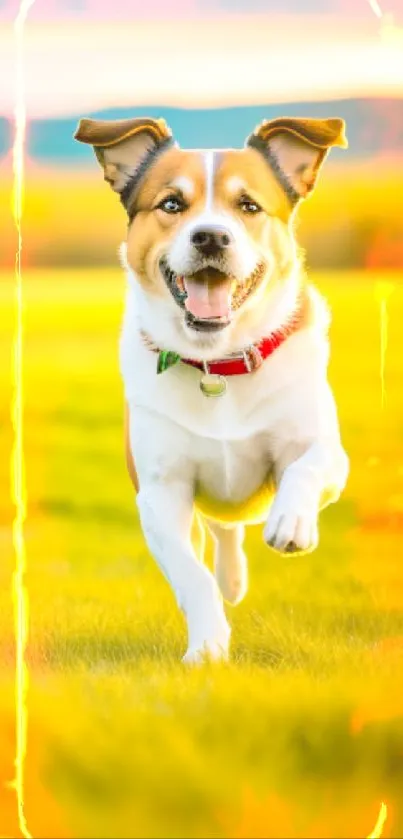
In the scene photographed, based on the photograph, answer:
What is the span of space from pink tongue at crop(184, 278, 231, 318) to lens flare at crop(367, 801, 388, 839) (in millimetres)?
1060

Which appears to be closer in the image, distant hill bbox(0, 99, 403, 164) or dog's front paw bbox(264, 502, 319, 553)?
dog's front paw bbox(264, 502, 319, 553)

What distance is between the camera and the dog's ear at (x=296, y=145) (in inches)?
134

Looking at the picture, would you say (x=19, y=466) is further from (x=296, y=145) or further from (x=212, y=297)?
(x=296, y=145)

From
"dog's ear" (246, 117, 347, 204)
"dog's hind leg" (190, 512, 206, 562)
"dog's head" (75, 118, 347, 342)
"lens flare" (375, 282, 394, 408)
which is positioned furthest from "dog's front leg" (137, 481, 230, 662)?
"dog's ear" (246, 117, 347, 204)

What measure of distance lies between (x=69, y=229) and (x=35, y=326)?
0.23m

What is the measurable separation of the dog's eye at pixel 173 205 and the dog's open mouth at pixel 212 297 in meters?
0.14

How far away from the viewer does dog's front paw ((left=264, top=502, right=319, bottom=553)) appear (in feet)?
10.8

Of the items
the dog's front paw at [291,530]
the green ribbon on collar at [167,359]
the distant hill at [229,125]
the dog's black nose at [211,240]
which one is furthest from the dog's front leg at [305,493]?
the distant hill at [229,125]

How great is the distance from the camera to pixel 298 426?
140 inches

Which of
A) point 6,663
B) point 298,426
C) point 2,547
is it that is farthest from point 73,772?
point 298,426

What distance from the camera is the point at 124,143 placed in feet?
11.5

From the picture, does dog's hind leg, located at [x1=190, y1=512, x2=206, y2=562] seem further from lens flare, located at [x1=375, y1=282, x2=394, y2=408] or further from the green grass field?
lens flare, located at [x1=375, y1=282, x2=394, y2=408]

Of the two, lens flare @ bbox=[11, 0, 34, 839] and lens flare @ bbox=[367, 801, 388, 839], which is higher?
lens flare @ bbox=[11, 0, 34, 839]

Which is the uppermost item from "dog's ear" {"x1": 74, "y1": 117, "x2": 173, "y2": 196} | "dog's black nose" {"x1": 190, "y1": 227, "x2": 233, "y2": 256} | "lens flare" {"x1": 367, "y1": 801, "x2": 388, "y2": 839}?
"dog's ear" {"x1": 74, "y1": 117, "x2": 173, "y2": 196}
